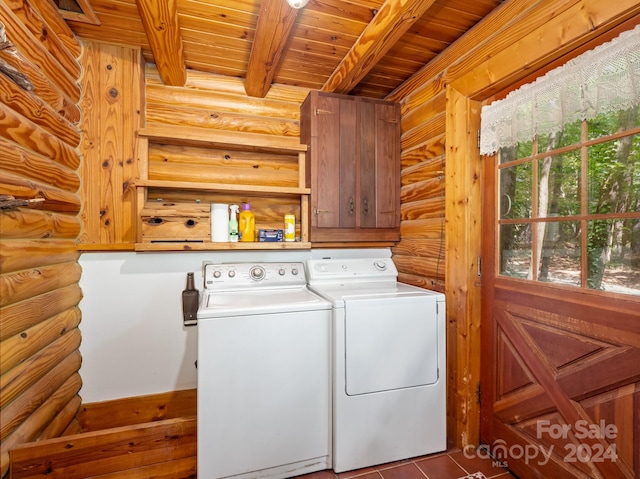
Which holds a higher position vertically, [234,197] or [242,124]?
[242,124]

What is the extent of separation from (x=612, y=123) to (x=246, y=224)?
1854 mm

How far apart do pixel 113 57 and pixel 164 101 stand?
348 millimetres

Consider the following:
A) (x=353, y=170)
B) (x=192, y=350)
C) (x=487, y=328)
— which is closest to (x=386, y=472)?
(x=487, y=328)

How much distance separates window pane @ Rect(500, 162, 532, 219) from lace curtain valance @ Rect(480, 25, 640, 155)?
0.45ft

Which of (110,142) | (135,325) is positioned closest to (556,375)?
(135,325)

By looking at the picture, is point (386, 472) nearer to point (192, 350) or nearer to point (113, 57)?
point (192, 350)

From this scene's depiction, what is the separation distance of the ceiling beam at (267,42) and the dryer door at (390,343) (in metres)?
1.43

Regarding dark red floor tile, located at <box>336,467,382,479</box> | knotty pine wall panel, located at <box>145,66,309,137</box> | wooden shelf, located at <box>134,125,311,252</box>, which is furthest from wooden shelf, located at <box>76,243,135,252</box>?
dark red floor tile, located at <box>336,467,382,479</box>

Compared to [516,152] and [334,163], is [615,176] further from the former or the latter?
[334,163]

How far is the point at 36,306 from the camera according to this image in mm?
1407

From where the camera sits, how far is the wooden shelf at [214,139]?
6.13 feet

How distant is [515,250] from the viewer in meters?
1.58

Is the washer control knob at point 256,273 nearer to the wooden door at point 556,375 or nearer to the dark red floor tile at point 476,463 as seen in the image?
the wooden door at point 556,375

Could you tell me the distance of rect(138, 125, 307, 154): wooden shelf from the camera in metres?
1.87
